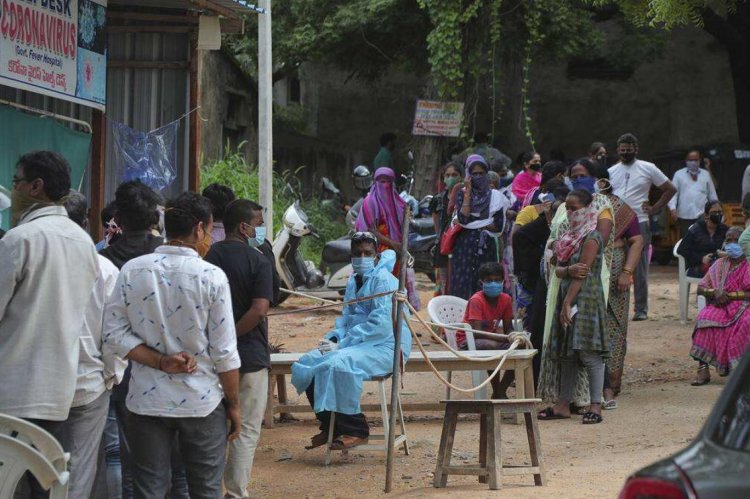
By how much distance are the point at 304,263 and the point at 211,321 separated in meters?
10.7

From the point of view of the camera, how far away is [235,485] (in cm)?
664

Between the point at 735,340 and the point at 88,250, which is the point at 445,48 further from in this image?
the point at 88,250

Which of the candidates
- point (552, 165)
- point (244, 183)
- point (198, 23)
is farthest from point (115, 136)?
point (244, 183)

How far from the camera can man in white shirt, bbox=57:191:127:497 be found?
511cm

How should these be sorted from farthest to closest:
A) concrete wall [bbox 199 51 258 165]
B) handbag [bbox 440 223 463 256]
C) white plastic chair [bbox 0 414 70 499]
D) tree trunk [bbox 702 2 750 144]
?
tree trunk [bbox 702 2 750 144], concrete wall [bbox 199 51 258 165], handbag [bbox 440 223 463 256], white plastic chair [bbox 0 414 70 499]

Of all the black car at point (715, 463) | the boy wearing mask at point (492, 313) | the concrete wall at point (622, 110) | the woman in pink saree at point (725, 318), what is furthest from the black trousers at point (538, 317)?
the concrete wall at point (622, 110)

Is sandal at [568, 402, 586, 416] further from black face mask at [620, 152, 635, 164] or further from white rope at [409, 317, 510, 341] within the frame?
black face mask at [620, 152, 635, 164]

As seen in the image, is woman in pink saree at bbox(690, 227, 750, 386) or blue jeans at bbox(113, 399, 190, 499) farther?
woman in pink saree at bbox(690, 227, 750, 386)

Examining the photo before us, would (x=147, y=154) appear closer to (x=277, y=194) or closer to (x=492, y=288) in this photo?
(x=492, y=288)

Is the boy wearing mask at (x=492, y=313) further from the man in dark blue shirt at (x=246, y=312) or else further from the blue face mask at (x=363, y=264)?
the man in dark blue shirt at (x=246, y=312)

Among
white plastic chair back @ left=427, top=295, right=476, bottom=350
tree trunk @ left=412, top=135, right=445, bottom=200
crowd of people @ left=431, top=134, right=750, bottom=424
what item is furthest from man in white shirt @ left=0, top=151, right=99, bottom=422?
tree trunk @ left=412, top=135, right=445, bottom=200

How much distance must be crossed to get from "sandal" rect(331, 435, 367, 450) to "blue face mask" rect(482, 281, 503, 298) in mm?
1962

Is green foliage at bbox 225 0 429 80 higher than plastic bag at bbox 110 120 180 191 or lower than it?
higher

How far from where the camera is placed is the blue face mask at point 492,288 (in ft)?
31.3
